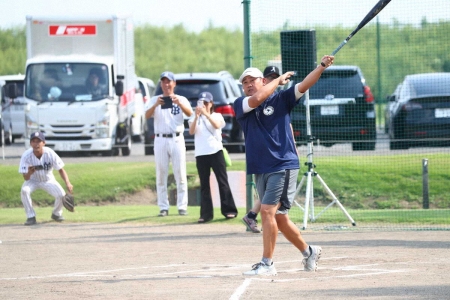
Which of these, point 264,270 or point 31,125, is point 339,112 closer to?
point 264,270

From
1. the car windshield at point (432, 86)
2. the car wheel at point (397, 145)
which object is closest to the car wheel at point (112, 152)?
the car windshield at point (432, 86)

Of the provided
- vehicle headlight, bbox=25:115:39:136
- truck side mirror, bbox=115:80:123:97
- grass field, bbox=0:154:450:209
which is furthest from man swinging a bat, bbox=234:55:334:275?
vehicle headlight, bbox=25:115:39:136

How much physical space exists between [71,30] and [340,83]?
8.98 m

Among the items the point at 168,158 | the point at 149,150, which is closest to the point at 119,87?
the point at 149,150

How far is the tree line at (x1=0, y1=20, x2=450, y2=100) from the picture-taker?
1815cm

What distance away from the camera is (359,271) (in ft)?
32.1

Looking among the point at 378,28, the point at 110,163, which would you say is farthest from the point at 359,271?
the point at 378,28

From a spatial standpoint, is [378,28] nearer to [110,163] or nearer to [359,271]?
[110,163]

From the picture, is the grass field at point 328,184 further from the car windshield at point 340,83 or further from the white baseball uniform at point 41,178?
the car windshield at point 340,83

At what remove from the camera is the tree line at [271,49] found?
18.1 metres

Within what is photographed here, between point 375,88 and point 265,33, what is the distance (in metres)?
13.2

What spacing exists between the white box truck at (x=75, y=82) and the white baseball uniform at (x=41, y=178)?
7943 millimetres

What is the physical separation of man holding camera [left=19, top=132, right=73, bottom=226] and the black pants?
2.11 metres

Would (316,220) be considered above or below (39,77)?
below
